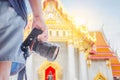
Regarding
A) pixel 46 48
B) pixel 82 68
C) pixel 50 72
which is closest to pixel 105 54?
pixel 82 68

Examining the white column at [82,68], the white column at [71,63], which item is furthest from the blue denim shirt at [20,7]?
the white column at [82,68]

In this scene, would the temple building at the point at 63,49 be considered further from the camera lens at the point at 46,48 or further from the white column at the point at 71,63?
the camera lens at the point at 46,48

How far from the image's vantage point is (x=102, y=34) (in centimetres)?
522

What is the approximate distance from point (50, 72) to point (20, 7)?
335 cm

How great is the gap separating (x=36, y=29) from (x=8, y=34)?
0.06 metres

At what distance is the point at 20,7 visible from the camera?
32 cm

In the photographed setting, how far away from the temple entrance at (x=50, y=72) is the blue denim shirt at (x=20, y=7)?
10.7 ft

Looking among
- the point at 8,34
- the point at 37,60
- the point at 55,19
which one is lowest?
the point at 8,34

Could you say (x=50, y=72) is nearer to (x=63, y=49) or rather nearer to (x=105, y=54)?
(x=63, y=49)

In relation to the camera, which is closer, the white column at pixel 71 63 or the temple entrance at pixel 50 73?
the white column at pixel 71 63

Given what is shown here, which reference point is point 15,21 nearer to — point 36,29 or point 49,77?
point 36,29

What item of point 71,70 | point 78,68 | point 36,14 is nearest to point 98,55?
point 78,68

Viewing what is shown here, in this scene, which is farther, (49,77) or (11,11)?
(49,77)

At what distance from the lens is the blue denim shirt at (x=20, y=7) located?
311mm
